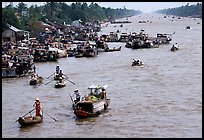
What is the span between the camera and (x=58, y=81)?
18.7 m

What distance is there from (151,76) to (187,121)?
835 cm

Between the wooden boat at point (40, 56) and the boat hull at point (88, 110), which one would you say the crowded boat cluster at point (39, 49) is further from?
the boat hull at point (88, 110)

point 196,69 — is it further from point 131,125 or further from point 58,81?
point 131,125

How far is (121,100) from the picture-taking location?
15.2m

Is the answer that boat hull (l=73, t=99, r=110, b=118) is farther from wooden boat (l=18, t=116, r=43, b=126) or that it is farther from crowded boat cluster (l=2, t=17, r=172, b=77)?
crowded boat cluster (l=2, t=17, r=172, b=77)

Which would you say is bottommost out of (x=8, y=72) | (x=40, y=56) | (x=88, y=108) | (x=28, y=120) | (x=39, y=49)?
(x=28, y=120)

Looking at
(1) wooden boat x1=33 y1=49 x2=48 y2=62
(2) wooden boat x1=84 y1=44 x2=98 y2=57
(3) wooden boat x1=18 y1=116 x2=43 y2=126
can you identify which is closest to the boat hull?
(3) wooden boat x1=18 y1=116 x2=43 y2=126

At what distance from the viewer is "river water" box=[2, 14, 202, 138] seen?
11.5 m

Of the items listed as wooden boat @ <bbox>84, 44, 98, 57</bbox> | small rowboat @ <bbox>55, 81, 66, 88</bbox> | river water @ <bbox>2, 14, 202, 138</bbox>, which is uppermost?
wooden boat @ <bbox>84, 44, 98, 57</bbox>

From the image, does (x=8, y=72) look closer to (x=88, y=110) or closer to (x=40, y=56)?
(x=40, y=56)

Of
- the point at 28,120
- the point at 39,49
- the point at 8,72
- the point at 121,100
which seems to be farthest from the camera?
the point at 39,49

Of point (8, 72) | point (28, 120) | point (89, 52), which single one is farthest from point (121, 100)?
point (89, 52)

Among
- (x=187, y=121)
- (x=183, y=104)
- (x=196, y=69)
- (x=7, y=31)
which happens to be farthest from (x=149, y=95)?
(x=7, y=31)

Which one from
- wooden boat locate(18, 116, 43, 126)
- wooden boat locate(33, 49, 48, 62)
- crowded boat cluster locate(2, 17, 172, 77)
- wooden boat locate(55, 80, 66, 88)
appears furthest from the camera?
wooden boat locate(33, 49, 48, 62)
